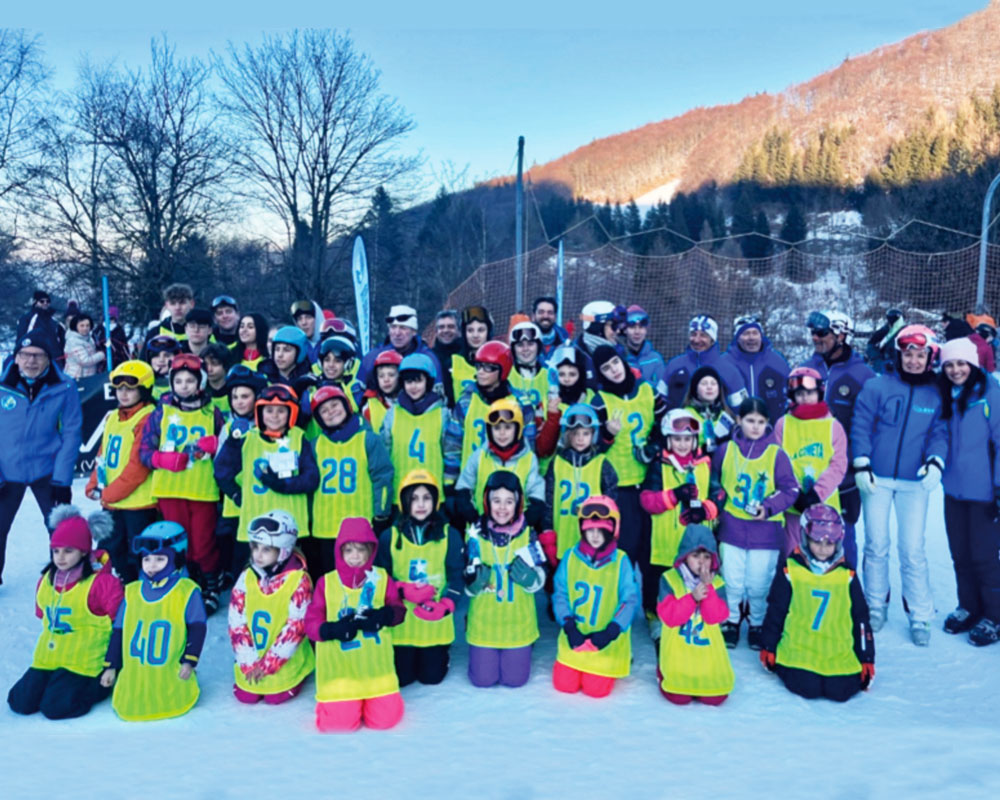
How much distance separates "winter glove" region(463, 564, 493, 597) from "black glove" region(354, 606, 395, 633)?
18.3 inches

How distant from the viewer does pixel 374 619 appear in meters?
3.50

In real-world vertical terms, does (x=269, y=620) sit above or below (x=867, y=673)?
above

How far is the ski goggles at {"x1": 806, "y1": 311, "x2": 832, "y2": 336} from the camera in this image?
4.79m

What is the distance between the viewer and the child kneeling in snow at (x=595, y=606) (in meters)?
3.69

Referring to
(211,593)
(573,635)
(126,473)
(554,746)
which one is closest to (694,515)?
(573,635)

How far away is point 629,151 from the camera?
305 feet

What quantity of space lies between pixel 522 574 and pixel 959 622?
8.98ft

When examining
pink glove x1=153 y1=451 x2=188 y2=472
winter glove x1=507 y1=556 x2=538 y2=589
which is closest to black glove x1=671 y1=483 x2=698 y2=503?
winter glove x1=507 y1=556 x2=538 y2=589

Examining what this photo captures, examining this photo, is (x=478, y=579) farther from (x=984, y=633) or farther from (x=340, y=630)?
(x=984, y=633)

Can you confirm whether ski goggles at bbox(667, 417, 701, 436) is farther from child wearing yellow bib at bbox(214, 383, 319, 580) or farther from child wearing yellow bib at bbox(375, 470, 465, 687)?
child wearing yellow bib at bbox(214, 383, 319, 580)

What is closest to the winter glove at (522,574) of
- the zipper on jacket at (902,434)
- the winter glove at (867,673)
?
the winter glove at (867,673)

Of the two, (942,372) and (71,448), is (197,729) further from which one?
(942,372)

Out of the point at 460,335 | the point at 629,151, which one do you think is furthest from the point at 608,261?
the point at 629,151

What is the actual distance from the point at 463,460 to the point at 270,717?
170cm
